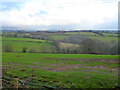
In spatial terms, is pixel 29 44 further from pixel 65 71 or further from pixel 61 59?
pixel 65 71

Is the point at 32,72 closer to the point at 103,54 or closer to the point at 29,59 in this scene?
the point at 29,59

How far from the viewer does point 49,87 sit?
217 inches

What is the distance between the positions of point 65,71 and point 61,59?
2421mm

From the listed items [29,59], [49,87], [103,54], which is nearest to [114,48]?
[103,54]

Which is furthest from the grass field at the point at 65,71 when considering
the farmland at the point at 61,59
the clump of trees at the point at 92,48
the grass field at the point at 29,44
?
the grass field at the point at 29,44

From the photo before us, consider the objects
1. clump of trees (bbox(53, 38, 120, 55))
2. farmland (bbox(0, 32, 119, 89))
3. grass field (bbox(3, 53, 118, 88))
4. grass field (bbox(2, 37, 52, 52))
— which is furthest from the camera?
grass field (bbox(2, 37, 52, 52))

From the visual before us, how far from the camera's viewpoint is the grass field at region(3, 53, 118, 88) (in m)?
5.96

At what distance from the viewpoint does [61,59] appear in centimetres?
1017

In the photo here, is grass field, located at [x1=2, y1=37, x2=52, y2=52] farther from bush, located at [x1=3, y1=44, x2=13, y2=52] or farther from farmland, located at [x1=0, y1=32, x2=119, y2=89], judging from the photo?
bush, located at [x1=3, y1=44, x2=13, y2=52]

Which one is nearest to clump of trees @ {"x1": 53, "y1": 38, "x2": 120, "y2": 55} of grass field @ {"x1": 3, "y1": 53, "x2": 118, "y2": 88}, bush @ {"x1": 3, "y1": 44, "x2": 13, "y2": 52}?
grass field @ {"x1": 3, "y1": 53, "x2": 118, "y2": 88}

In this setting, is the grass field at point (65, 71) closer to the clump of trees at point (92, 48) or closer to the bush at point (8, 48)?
the clump of trees at point (92, 48)

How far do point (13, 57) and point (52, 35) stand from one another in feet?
13.8

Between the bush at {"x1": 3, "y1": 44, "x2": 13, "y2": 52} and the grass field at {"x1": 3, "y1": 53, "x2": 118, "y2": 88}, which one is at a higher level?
the bush at {"x1": 3, "y1": 44, "x2": 13, "y2": 52}

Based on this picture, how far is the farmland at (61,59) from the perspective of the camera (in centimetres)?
616
